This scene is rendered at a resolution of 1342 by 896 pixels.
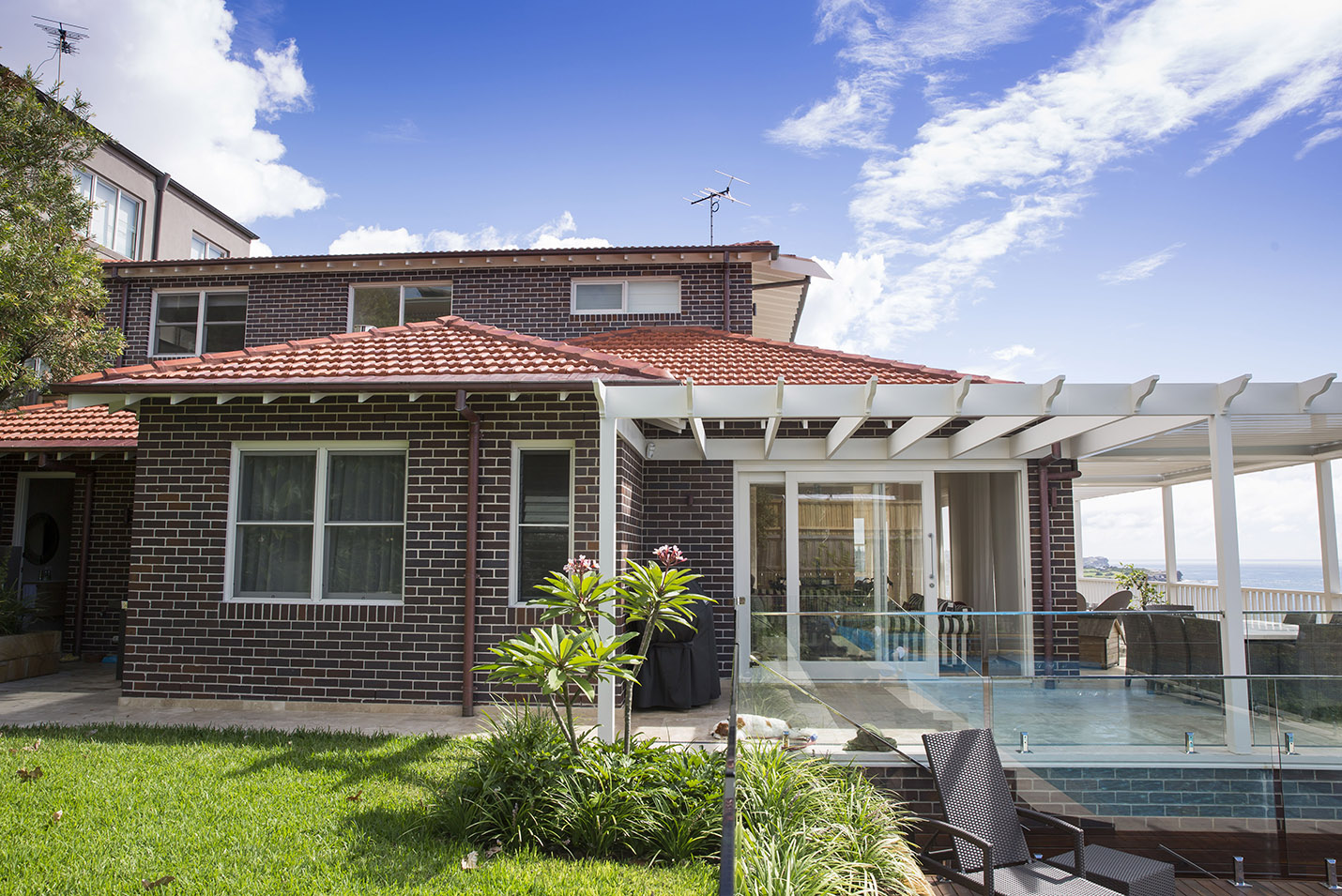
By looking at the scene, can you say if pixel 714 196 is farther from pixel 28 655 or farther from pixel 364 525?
pixel 28 655

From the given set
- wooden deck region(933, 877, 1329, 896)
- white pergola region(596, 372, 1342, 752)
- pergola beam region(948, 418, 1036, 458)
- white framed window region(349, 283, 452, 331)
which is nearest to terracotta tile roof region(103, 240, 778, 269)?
white framed window region(349, 283, 452, 331)

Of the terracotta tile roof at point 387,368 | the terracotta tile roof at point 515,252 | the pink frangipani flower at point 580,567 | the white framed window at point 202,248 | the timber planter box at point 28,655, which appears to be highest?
the white framed window at point 202,248

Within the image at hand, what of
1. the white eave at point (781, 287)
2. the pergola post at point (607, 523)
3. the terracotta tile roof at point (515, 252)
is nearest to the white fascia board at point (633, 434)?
the pergola post at point (607, 523)

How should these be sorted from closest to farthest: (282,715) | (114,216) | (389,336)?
1. (282,715)
2. (389,336)
3. (114,216)

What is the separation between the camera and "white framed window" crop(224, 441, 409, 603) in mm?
7938

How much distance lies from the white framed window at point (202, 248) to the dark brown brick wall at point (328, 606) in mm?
13591

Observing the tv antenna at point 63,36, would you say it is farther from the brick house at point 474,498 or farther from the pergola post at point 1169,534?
the pergola post at point 1169,534

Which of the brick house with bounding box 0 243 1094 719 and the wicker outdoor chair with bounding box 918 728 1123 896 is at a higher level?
the brick house with bounding box 0 243 1094 719

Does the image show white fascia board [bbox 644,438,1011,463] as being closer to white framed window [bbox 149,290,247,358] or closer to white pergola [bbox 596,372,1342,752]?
white pergola [bbox 596,372,1342,752]

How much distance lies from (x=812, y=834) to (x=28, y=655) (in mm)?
10107

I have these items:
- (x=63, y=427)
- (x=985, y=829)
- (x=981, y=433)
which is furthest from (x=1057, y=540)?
(x=63, y=427)

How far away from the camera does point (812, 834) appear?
4199 millimetres

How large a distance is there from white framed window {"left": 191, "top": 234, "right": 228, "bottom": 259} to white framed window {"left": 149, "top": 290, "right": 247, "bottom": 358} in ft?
19.9

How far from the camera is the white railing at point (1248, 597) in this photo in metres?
12.0
